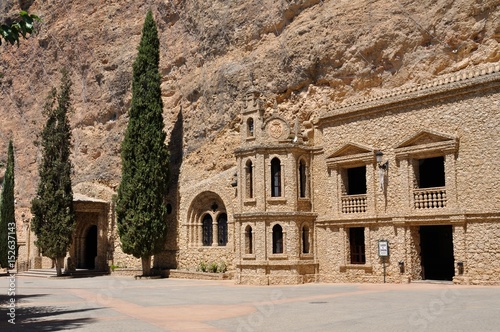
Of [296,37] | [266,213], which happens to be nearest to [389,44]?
[296,37]

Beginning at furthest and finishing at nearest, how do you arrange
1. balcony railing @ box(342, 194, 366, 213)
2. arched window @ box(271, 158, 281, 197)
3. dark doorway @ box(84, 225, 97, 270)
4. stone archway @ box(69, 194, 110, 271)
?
dark doorway @ box(84, 225, 97, 270), stone archway @ box(69, 194, 110, 271), arched window @ box(271, 158, 281, 197), balcony railing @ box(342, 194, 366, 213)

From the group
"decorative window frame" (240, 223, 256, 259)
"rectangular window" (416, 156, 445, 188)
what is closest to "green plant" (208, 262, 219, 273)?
"decorative window frame" (240, 223, 256, 259)

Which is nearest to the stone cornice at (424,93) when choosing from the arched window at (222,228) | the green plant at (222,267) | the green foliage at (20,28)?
the arched window at (222,228)

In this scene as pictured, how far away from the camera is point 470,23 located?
84.3 feet

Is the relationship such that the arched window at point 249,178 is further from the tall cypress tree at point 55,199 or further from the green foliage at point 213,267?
the tall cypress tree at point 55,199

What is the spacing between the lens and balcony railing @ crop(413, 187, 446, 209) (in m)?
23.8

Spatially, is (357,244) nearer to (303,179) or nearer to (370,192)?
(370,192)

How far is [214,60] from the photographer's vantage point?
3722 cm

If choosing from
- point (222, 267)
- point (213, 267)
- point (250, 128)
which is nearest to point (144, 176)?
point (213, 267)

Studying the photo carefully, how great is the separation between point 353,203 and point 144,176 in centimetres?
1302

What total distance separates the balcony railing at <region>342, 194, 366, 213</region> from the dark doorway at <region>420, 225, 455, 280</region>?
370 cm

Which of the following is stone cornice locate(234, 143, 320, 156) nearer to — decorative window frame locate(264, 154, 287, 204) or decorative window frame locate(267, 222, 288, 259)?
decorative window frame locate(264, 154, 287, 204)

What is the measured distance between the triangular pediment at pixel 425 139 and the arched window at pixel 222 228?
1219 centimetres

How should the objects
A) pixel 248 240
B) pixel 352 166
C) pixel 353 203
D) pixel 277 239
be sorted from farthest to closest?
pixel 248 240 < pixel 277 239 < pixel 352 166 < pixel 353 203
